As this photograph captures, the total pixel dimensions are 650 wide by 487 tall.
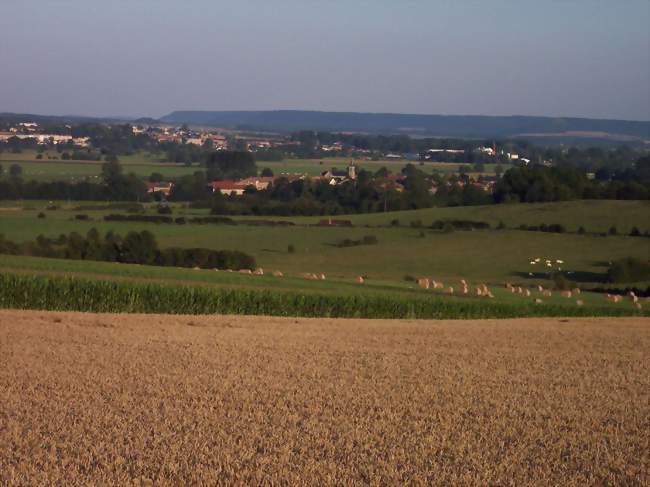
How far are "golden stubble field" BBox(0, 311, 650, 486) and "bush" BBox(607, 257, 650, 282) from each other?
22236 millimetres

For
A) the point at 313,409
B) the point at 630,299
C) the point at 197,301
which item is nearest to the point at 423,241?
the point at 630,299

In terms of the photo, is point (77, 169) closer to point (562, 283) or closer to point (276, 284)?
point (562, 283)

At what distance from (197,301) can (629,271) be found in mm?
23805

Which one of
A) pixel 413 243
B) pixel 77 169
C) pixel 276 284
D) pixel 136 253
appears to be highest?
pixel 276 284

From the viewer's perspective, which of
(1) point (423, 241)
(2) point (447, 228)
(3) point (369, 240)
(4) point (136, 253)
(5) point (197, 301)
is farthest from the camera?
(2) point (447, 228)

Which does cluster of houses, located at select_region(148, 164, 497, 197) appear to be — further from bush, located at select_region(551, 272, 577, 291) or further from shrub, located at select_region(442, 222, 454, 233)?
bush, located at select_region(551, 272, 577, 291)

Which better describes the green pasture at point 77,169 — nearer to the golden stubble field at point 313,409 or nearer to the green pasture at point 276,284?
the green pasture at point 276,284

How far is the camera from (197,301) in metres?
24.5

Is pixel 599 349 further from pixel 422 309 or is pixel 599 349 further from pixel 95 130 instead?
pixel 95 130

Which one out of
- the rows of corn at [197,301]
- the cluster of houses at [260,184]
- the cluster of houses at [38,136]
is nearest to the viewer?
the rows of corn at [197,301]

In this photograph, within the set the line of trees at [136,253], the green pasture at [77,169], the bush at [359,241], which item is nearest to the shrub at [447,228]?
the bush at [359,241]

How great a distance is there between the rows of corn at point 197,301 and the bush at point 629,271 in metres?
15.8

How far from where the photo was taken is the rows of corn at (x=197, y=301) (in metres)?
23.8

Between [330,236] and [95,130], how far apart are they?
8905 cm
